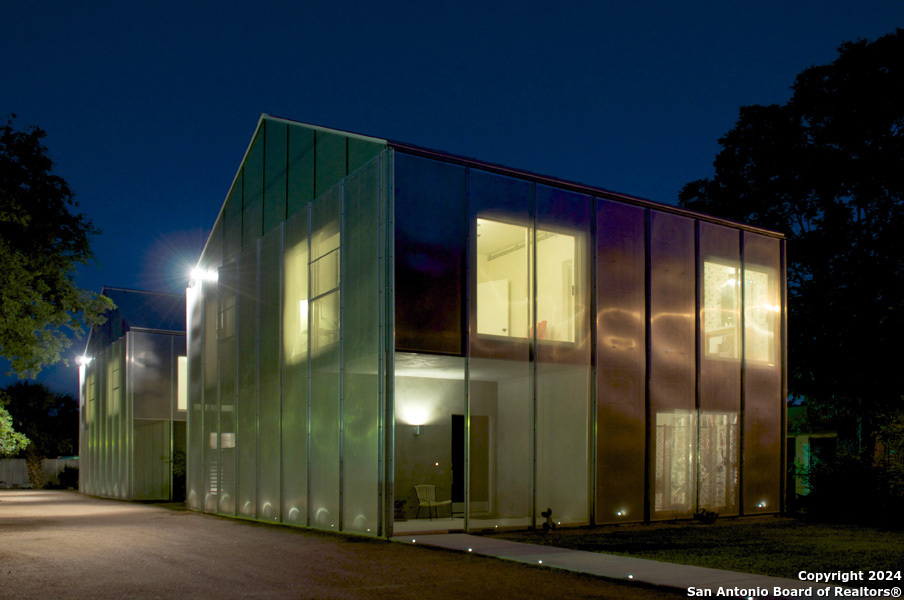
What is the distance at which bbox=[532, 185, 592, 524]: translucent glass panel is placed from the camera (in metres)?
14.7

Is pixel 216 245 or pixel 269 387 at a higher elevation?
pixel 216 245

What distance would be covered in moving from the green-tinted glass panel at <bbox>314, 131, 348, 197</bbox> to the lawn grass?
7.20 meters

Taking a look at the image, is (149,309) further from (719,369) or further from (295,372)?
(719,369)

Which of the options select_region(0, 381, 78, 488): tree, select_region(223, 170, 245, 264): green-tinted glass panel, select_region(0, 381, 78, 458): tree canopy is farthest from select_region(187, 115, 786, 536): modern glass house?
select_region(0, 381, 78, 458): tree canopy

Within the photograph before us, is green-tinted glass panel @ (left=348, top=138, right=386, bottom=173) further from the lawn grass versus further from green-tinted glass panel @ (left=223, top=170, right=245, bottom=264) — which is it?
the lawn grass

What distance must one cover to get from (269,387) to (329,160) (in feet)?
16.7

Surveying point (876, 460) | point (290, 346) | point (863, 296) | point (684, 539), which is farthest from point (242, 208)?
point (863, 296)

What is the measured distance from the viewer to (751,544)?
1195 centimetres

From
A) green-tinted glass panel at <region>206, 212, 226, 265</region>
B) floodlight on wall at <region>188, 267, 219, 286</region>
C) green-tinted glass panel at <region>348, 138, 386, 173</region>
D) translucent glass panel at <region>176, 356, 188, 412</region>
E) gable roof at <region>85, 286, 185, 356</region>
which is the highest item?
green-tinted glass panel at <region>348, 138, 386, 173</region>

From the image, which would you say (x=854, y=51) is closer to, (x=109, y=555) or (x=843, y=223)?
(x=843, y=223)

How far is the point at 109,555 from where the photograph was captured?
36.1 feet

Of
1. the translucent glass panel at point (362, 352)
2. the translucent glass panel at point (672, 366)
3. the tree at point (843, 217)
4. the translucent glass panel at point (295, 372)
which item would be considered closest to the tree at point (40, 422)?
the translucent glass panel at point (295, 372)

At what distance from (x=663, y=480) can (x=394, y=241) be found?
728cm

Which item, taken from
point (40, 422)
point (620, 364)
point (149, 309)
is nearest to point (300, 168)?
point (620, 364)
